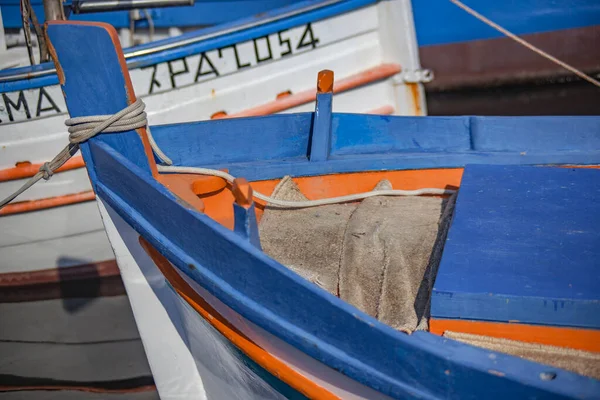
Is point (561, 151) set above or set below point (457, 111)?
above

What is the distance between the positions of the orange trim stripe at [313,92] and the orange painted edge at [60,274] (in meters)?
1.40

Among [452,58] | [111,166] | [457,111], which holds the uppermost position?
[111,166]

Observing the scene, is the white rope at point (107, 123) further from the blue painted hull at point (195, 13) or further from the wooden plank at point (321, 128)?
the blue painted hull at point (195, 13)

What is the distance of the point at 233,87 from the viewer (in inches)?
193

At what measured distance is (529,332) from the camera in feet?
6.38

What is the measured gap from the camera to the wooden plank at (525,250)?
191 centimetres

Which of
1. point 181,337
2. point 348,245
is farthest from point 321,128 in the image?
point 181,337

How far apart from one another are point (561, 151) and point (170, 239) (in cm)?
163

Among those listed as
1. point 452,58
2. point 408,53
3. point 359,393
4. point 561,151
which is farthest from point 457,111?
point 359,393

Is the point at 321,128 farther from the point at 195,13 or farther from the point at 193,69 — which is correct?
the point at 195,13

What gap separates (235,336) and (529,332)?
939 millimetres

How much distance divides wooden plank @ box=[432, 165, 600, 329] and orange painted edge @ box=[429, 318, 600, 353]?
0.02 metres

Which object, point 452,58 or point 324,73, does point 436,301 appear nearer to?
point 324,73

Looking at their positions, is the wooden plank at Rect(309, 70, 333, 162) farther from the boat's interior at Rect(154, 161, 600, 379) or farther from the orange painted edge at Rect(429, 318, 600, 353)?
the orange painted edge at Rect(429, 318, 600, 353)
